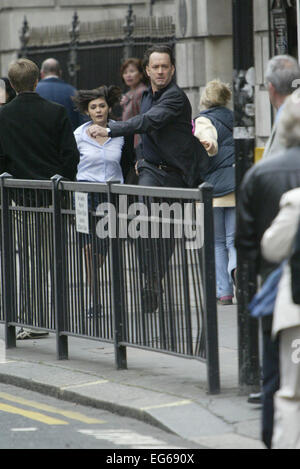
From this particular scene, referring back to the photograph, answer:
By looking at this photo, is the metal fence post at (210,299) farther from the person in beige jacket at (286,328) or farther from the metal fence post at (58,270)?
the metal fence post at (58,270)

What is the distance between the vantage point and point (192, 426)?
6414mm

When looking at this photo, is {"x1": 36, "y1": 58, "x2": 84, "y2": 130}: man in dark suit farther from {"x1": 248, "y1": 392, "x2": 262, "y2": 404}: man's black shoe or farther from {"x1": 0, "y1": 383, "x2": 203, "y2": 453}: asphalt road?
{"x1": 248, "y1": 392, "x2": 262, "y2": 404}: man's black shoe

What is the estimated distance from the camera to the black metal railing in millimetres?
7004

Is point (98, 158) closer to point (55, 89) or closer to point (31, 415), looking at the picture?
point (31, 415)

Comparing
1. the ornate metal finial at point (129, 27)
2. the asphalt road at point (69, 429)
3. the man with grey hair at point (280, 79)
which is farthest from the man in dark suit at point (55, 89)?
the man with grey hair at point (280, 79)

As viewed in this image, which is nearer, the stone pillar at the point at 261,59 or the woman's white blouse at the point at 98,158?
the woman's white blouse at the point at 98,158

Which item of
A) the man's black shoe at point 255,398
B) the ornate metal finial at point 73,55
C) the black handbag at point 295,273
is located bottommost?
the man's black shoe at point 255,398

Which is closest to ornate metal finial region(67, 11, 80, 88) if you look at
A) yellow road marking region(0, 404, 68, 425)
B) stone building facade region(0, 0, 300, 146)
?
stone building facade region(0, 0, 300, 146)

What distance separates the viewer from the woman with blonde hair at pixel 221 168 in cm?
1030

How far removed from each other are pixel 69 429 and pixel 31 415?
1.49ft

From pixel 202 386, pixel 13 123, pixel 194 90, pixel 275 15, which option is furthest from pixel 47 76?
pixel 202 386

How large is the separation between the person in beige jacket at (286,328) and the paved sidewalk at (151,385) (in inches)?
26.8

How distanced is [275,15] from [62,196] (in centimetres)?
566

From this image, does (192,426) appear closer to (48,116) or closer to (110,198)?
(110,198)
